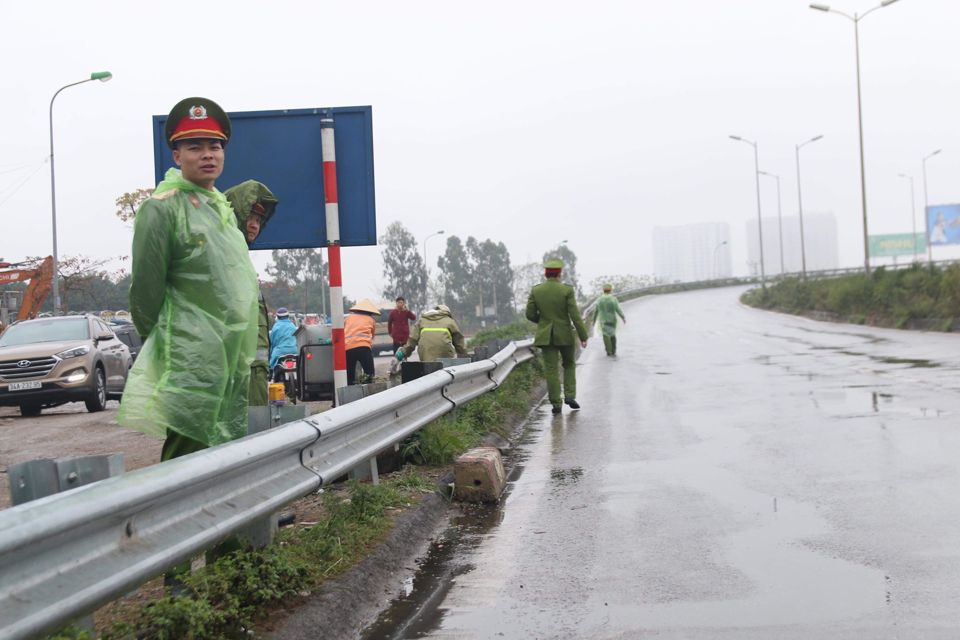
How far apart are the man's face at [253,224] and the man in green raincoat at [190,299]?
131cm

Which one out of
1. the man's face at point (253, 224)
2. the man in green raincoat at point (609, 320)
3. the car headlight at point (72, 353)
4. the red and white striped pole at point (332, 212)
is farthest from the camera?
the man in green raincoat at point (609, 320)

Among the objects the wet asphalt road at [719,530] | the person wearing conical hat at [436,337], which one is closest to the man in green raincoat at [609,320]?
the person wearing conical hat at [436,337]

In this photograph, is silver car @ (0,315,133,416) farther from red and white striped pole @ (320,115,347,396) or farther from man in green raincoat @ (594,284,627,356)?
man in green raincoat @ (594,284,627,356)

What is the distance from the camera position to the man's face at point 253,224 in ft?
19.1

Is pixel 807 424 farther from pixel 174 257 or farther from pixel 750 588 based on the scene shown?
pixel 174 257

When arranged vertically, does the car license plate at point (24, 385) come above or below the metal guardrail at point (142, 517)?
below

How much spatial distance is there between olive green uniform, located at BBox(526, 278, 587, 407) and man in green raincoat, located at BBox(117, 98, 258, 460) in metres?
9.46

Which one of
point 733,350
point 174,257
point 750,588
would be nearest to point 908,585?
point 750,588

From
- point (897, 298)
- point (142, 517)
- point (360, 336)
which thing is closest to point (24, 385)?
point (360, 336)

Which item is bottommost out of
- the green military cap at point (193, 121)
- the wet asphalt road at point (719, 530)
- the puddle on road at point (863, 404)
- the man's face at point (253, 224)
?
the wet asphalt road at point (719, 530)

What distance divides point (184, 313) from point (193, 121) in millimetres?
765

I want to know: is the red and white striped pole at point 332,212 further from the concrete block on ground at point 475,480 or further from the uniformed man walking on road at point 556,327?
the uniformed man walking on road at point 556,327

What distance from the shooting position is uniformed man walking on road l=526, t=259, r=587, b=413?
13.8 meters

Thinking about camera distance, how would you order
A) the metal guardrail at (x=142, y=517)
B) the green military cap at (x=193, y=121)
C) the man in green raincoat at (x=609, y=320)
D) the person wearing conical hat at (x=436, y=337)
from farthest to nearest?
the man in green raincoat at (x=609, y=320)
the person wearing conical hat at (x=436, y=337)
the green military cap at (x=193, y=121)
the metal guardrail at (x=142, y=517)
